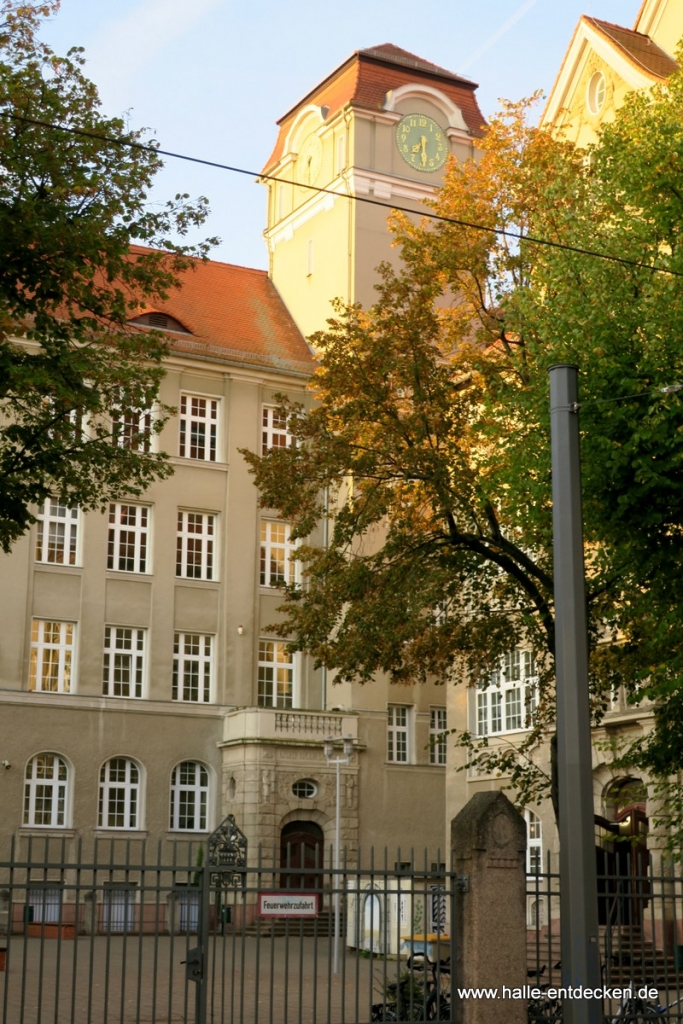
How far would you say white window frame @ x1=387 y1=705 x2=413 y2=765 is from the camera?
49844 millimetres

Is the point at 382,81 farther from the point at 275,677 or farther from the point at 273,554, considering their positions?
the point at 275,677

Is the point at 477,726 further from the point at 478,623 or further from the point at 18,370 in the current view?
the point at 18,370

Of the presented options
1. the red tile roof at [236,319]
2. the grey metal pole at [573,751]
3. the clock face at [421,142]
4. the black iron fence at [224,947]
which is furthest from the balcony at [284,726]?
the grey metal pole at [573,751]

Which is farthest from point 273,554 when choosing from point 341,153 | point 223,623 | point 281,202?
point 281,202

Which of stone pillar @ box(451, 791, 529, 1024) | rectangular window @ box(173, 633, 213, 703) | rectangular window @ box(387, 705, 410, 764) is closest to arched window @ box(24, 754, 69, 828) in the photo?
rectangular window @ box(173, 633, 213, 703)

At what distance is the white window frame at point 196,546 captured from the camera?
48156 millimetres

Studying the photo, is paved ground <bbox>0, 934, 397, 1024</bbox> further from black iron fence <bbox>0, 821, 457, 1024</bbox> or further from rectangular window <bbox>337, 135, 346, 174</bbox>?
rectangular window <bbox>337, 135, 346, 174</bbox>

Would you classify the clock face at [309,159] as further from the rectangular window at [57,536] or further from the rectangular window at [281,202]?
the rectangular window at [57,536]

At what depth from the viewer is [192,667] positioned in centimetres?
4759

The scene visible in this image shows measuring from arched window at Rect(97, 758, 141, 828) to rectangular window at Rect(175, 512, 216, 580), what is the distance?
678 cm

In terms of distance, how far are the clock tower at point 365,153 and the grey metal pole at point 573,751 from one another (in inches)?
1574

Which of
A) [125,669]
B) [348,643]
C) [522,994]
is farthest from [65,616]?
[522,994]

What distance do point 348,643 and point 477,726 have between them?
1763cm

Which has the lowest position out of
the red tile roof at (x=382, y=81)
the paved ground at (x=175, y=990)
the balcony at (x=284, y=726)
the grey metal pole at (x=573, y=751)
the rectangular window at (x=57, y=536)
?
the paved ground at (x=175, y=990)
